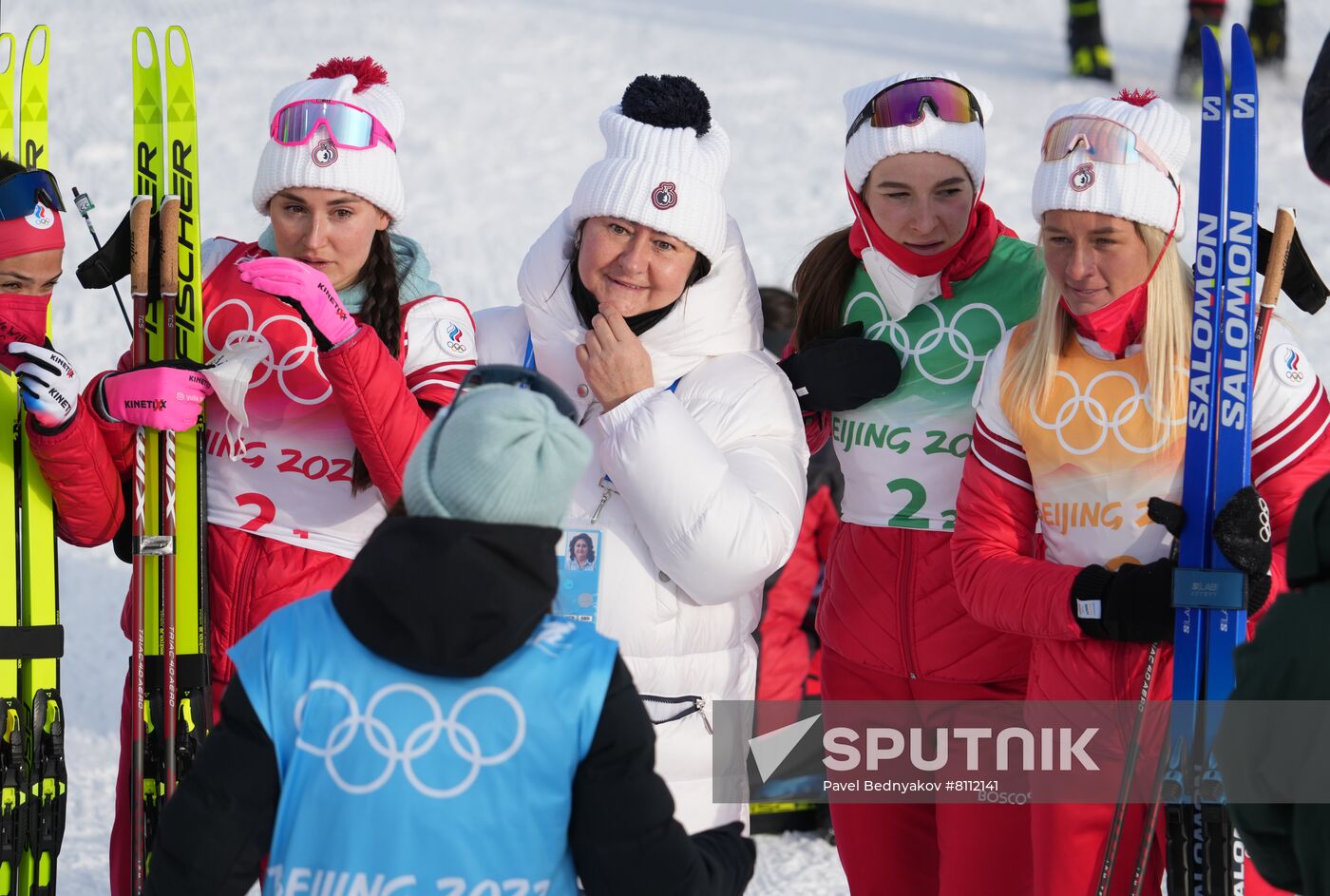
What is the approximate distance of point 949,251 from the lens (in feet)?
10.5

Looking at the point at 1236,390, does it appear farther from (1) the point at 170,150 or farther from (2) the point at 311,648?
(1) the point at 170,150

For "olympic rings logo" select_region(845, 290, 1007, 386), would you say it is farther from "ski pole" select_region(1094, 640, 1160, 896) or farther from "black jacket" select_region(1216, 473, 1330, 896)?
"black jacket" select_region(1216, 473, 1330, 896)

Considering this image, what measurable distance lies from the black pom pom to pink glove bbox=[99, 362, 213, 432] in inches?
39.1

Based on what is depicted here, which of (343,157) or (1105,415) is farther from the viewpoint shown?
(343,157)

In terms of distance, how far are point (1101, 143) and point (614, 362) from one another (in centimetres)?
97

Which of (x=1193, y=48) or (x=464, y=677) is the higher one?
(x=1193, y=48)

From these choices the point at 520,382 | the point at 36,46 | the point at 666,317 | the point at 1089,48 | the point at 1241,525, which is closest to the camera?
the point at 520,382

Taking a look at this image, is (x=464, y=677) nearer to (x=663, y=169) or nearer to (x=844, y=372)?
(x=663, y=169)

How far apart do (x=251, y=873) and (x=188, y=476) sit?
1403mm

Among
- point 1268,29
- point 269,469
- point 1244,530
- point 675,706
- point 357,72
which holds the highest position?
point 1268,29

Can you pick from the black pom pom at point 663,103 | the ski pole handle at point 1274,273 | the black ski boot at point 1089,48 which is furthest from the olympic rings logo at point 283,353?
the black ski boot at point 1089,48

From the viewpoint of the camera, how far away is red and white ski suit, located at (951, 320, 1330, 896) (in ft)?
8.96

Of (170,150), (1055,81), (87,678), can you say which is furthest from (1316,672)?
(1055,81)

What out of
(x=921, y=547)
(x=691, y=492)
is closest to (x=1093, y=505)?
(x=921, y=547)
